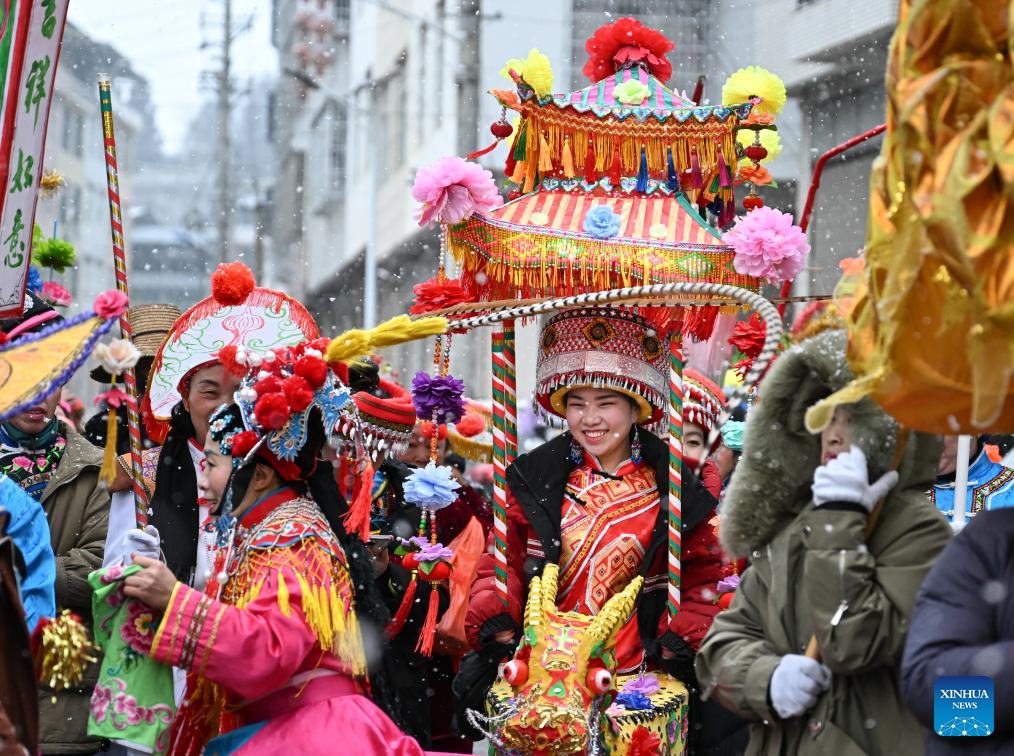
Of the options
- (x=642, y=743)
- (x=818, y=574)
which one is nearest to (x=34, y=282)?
(x=642, y=743)

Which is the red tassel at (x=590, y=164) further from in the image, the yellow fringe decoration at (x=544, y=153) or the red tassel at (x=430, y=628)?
the red tassel at (x=430, y=628)

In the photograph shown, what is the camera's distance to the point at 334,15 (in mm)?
45125

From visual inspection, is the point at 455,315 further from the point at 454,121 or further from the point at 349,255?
the point at 349,255

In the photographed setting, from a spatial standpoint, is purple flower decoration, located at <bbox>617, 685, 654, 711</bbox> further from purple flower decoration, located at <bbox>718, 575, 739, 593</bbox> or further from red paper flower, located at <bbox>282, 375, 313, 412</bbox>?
red paper flower, located at <bbox>282, 375, 313, 412</bbox>

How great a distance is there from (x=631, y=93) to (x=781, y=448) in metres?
2.46

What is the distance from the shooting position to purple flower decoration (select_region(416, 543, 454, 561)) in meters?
6.18

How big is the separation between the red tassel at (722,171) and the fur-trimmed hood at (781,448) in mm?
2045

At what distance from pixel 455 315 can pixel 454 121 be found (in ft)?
61.1

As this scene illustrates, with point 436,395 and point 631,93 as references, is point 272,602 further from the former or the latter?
point 631,93

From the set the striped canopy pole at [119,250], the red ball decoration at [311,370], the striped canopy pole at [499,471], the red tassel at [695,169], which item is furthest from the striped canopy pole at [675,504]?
the striped canopy pole at [119,250]

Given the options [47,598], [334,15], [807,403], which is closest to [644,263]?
[807,403]

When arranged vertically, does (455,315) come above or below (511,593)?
above

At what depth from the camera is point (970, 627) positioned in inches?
137

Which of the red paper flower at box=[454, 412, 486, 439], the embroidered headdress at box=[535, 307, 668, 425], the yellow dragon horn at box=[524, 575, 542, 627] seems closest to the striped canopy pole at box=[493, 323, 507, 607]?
the embroidered headdress at box=[535, 307, 668, 425]
